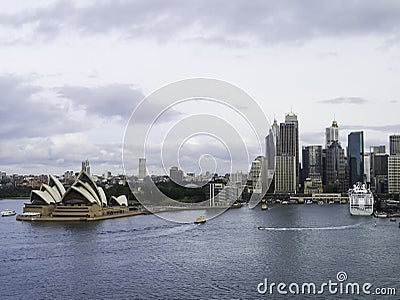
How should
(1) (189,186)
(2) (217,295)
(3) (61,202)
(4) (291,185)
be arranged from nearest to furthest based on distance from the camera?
(2) (217,295) < (3) (61,202) < (1) (189,186) < (4) (291,185)

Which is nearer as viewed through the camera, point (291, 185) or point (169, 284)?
point (169, 284)

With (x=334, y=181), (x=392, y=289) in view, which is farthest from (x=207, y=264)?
(x=334, y=181)

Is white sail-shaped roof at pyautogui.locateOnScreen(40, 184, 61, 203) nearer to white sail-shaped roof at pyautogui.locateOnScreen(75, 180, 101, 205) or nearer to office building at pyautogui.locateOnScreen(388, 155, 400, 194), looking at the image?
white sail-shaped roof at pyautogui.locateOnScreen(75, 180, 101, 205)

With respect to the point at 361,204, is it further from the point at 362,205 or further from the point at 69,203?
the point at 69,203

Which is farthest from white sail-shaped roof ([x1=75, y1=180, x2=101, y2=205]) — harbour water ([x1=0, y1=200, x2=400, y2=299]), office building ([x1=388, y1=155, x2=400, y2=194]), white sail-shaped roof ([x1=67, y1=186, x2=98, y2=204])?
office building ([x1=388, y1=155, x2=400, y2=194])

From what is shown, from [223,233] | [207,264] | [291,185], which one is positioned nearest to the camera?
[207,264]

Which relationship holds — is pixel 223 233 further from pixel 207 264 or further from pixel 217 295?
pixel 217 295

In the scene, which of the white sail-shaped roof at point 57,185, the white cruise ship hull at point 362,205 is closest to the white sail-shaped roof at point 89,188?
the white sail-shaped roof at point 57,185
